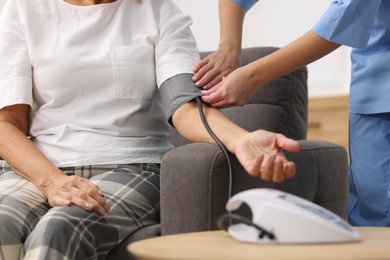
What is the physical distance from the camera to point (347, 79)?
4.21m

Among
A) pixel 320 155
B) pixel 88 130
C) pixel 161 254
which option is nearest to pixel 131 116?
pixel 88 130

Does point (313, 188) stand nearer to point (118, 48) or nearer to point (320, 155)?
point (320, 155)

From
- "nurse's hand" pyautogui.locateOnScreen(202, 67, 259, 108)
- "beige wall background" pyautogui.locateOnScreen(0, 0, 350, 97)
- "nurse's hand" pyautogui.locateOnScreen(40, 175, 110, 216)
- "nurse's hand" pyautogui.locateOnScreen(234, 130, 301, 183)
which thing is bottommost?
"beige wall background" pyautogui.locateOnScreen(0, 0, 350, 97)

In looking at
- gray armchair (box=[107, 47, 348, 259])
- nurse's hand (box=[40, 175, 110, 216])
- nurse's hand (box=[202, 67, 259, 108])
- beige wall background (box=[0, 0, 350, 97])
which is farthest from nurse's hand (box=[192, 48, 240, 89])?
beige wall background (box=[0, 0, 350, 97])

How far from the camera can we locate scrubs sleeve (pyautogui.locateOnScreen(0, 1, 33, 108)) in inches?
72.9

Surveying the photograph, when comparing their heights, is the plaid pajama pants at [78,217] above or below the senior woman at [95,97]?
below

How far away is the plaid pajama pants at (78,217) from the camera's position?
1.49 metres

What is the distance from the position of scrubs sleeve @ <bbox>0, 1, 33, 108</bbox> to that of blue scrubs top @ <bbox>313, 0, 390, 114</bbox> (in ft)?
2.32

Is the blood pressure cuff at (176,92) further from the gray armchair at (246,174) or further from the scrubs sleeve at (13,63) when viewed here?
the scrubs sleeve at (13,63)

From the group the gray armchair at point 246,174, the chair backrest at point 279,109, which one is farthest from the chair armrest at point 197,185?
the chair backrest at point 279,109

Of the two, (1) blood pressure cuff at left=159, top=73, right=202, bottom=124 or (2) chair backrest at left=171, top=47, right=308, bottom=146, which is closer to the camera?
(1) blood pressure cuff at left=159, top=73, right=202, bottom=124

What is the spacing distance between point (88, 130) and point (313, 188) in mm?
548

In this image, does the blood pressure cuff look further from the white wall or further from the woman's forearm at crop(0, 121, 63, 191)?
the white wall

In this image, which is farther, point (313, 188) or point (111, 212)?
point (313, 188)
